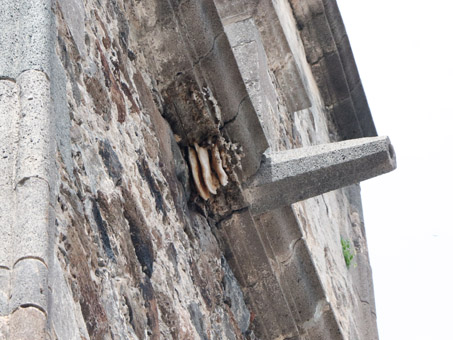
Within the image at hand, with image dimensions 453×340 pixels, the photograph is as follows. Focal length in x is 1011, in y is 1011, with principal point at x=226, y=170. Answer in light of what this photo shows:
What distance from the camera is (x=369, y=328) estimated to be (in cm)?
729

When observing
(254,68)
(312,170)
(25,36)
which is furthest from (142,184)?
(254,68)

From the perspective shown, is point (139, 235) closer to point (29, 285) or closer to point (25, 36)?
point (25, 36)

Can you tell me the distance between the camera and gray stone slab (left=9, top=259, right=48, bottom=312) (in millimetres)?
2094

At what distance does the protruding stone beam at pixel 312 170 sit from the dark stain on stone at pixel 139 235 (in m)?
1.07

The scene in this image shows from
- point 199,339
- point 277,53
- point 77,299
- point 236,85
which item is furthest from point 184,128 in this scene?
point 277,53

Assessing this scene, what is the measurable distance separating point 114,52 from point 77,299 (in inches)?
52.0

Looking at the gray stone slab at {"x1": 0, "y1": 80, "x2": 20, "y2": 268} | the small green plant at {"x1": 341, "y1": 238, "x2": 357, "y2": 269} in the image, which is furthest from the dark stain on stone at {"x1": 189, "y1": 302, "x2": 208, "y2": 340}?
the small green plant at {"x1": 341, "y1": 238, "x2": 357, "y2": 269}

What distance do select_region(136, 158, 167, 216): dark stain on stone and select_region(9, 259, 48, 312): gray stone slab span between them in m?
1.40

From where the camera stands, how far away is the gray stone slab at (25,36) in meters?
2.59

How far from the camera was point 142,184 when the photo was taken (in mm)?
3531

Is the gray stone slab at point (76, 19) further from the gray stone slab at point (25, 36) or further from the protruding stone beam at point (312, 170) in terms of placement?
the protruding stone beam at point (312, 170)

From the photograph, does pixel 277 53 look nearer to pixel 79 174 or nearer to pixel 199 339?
pixel 199 339

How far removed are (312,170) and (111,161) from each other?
1.39 meters

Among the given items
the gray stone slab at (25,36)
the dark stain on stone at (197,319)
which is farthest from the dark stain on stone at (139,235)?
the gray stone slab at (25,36)
